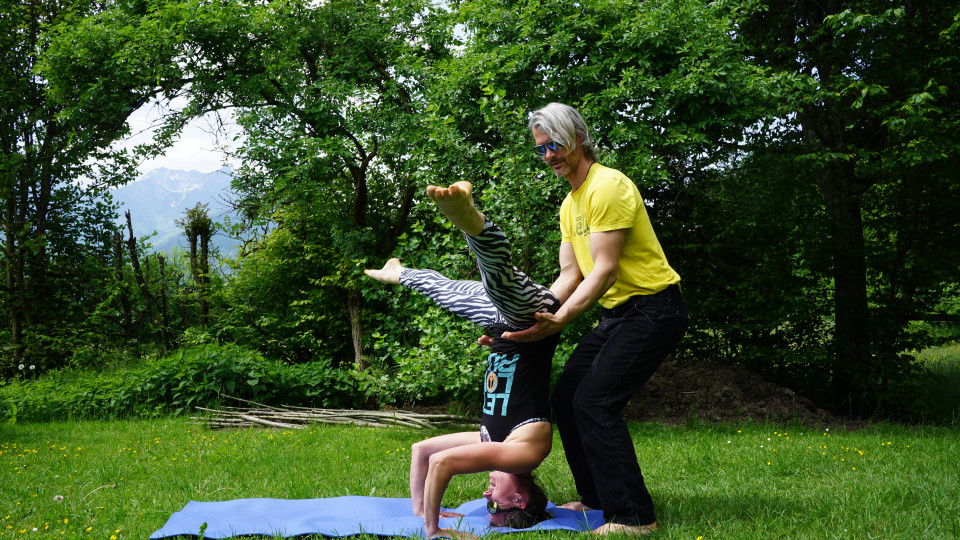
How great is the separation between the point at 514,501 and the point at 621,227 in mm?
1482

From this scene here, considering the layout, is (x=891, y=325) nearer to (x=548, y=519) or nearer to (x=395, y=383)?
(x=395, y=383)

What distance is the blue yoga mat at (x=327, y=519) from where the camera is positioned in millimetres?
3283

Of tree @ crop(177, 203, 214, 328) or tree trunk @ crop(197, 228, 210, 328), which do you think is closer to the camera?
tree trunk @ crop(197, 228, 210, 328)

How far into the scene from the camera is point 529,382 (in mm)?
3197

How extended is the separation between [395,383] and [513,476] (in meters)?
3.69

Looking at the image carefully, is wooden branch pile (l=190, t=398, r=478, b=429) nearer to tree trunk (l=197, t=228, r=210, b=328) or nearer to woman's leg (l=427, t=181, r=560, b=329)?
tree trunk (l=197, t=228, r=210, b=328)

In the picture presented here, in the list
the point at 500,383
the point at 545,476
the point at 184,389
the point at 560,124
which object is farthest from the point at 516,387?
the point at 184,389

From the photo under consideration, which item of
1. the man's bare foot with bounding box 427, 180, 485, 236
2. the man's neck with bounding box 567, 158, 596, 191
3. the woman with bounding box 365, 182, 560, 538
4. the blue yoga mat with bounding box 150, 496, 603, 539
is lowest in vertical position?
the blue yoga mat with bounding box 150, 496, 603, 539

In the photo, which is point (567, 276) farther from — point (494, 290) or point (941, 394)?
point (941, 394)

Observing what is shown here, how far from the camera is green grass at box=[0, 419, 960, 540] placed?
3.40 meters

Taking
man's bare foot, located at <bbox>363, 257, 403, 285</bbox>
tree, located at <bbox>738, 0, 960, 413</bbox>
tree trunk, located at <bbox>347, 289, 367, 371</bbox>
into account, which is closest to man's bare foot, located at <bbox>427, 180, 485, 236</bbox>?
man's bare foot, located at <bbox>363, 257, 403, 285</bbox>

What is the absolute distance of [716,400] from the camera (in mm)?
7852

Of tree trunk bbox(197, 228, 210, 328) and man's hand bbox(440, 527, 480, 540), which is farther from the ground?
tree trunk bbox(197, 228, 210, 328)

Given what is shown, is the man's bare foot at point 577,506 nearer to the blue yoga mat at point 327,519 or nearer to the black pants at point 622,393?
the blue yoga mat at point 327,519
